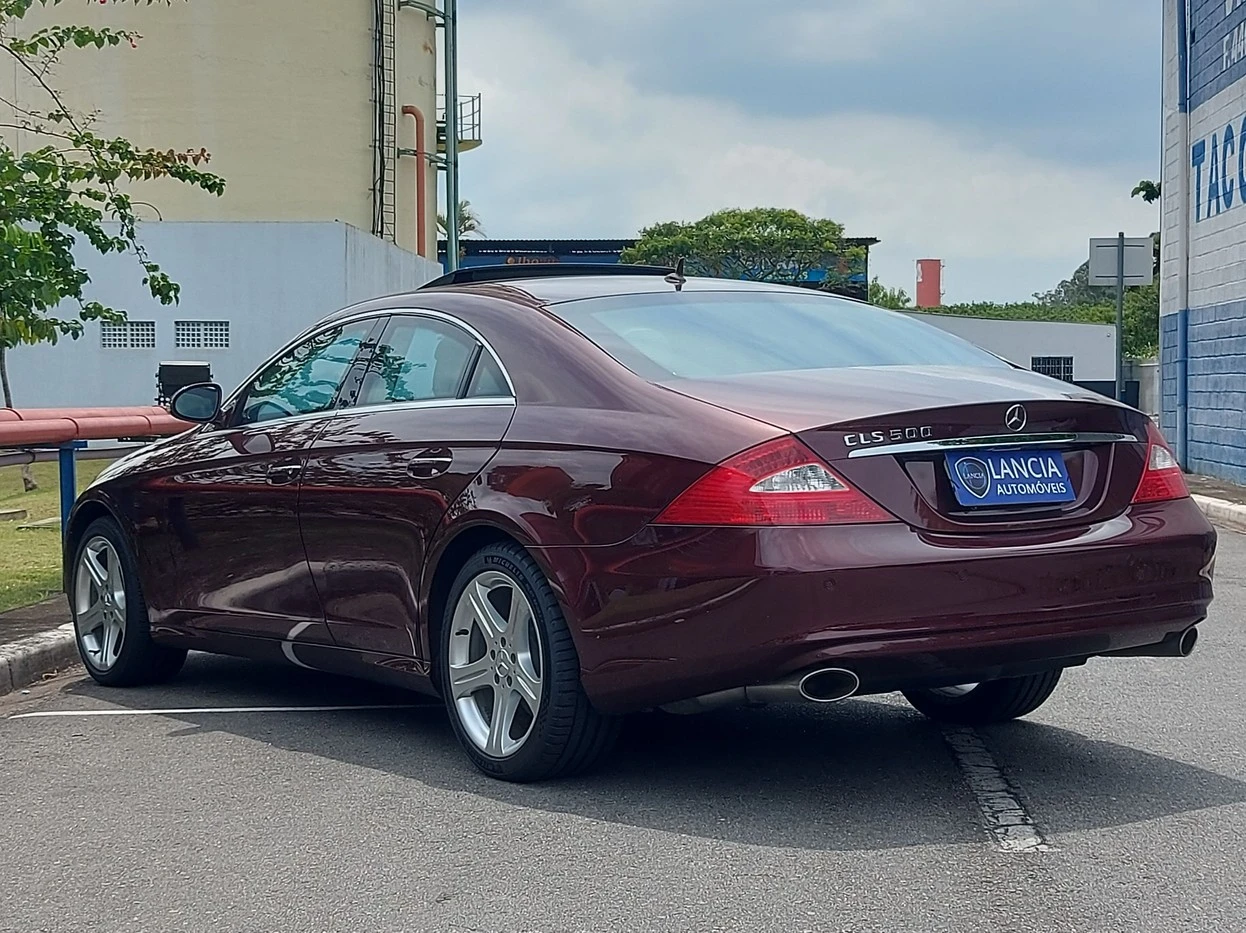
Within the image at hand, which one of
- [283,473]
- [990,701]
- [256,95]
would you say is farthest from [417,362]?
[256,95]

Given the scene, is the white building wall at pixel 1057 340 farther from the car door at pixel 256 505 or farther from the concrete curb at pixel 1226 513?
the car door at pixel 256 505

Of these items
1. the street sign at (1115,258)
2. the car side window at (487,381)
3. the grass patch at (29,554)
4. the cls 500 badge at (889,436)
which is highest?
the street sign at (1115,258)

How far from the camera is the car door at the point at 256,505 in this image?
617 cm

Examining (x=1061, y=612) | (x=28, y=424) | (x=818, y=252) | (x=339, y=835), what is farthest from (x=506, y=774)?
(x=818, y=252)

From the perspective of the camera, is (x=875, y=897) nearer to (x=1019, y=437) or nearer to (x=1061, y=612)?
(x=1061, y=612)

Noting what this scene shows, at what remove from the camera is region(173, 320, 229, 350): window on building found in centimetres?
3262

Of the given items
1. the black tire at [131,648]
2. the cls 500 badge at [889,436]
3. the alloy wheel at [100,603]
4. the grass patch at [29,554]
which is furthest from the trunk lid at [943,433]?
the grass patch at [29,554]

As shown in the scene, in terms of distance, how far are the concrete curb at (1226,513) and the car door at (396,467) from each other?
416 inches

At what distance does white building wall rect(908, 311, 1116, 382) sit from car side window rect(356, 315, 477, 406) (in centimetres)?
6785

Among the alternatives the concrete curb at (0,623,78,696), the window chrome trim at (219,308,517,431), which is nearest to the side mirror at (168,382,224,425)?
the window chrome trim at (219,308,517,431)

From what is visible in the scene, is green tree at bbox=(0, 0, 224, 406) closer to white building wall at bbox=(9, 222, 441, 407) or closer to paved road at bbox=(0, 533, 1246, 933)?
paved road at bbox=(0, 533, 1246, 933)

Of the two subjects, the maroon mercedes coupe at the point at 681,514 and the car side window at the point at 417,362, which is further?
the car side window at the point at 417,362

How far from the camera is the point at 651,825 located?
15.4 feet

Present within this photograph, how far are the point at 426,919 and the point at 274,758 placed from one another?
193 centimetres
